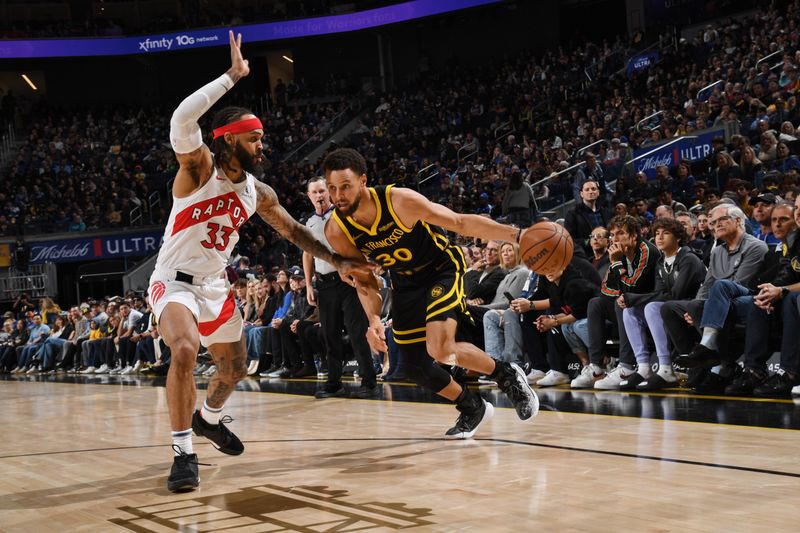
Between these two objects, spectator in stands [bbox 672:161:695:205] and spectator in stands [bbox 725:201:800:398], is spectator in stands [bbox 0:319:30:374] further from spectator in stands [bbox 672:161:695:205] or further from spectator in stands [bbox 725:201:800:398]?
spectator in stands [bbox 725:201:800:398]

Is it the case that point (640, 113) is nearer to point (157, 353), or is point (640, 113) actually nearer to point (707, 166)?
point (707, 166)

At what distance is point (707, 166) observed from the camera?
11.8 m

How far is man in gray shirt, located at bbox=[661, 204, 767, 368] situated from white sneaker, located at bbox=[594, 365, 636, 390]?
63 centimetres

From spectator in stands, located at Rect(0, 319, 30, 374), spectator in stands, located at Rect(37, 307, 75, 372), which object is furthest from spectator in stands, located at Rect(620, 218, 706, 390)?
spectator in stands, located at Rect(0, 319, 30, 374)

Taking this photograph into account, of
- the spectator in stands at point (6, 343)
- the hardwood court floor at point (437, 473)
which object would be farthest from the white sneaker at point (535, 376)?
the spectator in stands at point (6, 343)

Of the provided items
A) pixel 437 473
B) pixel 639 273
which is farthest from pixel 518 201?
pixel 437 473

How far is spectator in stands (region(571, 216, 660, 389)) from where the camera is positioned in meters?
7.30

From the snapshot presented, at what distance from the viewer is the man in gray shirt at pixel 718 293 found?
6535mm

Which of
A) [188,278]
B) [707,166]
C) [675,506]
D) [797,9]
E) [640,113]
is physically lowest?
[675,506]

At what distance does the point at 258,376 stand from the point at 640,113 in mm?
10812

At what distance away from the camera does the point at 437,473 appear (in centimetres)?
430

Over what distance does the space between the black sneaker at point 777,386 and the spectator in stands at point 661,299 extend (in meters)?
0.89

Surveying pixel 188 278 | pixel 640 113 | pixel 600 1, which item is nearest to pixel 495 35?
pixel 600 1

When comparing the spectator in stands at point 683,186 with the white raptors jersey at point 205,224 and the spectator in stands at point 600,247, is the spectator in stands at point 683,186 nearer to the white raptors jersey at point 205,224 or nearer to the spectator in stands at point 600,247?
the spectator in stands at point 600,247
